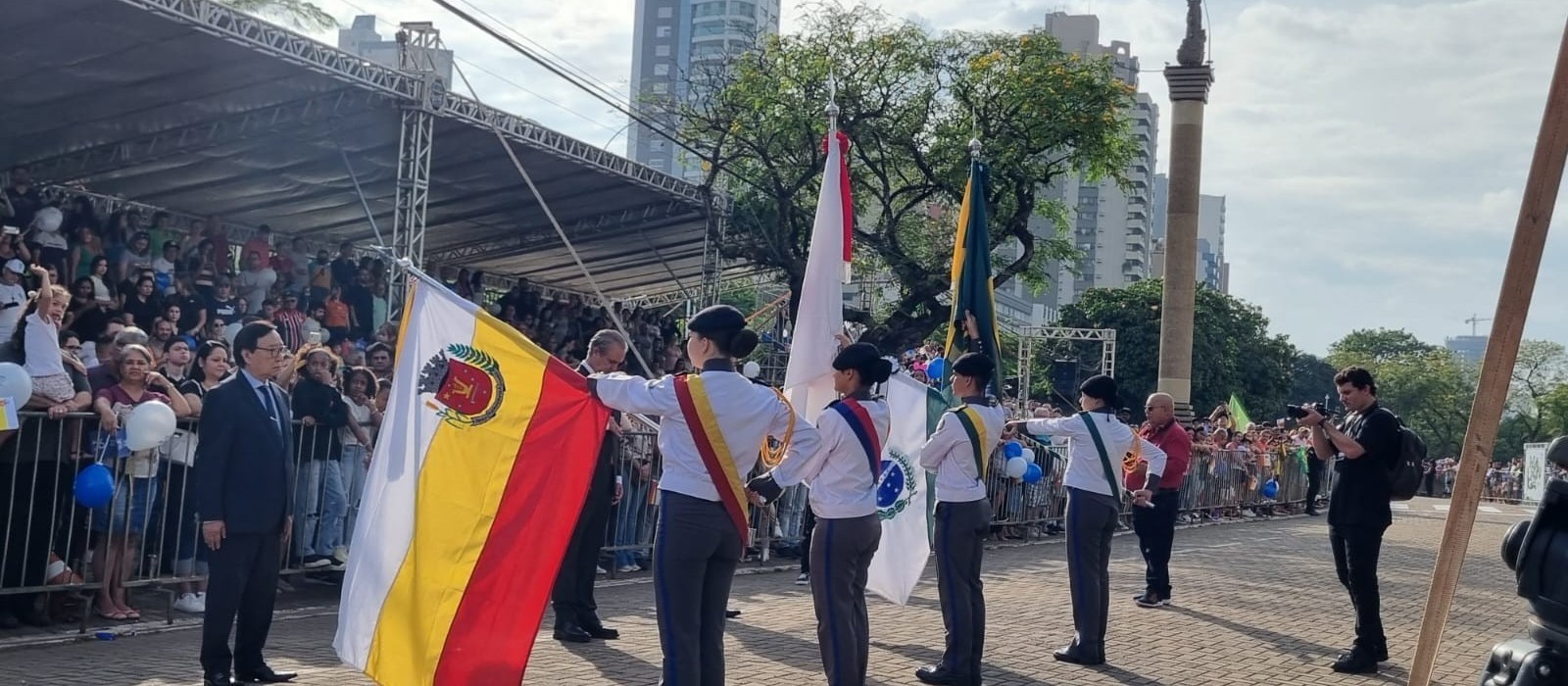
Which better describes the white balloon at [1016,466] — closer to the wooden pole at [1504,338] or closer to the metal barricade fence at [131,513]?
the metal barricade fence at [131,513]

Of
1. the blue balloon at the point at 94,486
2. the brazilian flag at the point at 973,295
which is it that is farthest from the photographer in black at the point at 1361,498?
the blue balloon at the point at 94,486

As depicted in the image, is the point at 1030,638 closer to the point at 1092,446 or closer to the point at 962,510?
the point at 1092,446

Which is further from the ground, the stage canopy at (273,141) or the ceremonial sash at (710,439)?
the stage canopy at (273,141)

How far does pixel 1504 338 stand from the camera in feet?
12.5

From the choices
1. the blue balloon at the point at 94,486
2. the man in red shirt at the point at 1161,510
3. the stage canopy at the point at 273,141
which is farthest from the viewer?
the stage canopy at the point at 273,141

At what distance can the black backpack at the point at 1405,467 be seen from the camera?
876cm

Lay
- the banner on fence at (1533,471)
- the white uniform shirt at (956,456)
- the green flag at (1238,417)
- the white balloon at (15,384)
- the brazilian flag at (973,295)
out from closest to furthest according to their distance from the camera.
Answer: the white balloon at (15,384), the white uniform shirt at (956,456), the brazilian flag at (973,295), the green flag at (1238,417), the banner on fence at (1533,471)

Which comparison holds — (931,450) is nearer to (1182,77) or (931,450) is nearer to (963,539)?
(963,539)

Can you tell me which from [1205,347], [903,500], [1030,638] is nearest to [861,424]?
[903,500]

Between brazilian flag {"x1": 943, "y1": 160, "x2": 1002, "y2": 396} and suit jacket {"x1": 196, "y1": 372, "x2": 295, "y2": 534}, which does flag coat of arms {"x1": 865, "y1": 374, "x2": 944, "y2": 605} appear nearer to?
brazilian flag {"x1": 943, "y1": 160, "x2": 1002, "y2": 396}

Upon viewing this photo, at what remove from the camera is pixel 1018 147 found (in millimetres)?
28078

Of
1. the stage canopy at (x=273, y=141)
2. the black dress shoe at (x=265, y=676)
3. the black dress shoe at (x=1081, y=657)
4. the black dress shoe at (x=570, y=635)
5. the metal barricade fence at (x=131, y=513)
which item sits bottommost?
the black dress shoe at (x=265, y=676)

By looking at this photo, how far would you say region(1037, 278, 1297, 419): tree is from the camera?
58312 mm

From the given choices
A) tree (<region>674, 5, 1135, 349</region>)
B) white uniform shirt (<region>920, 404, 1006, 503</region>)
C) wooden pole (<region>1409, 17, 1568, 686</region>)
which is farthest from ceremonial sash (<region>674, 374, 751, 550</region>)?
tree (<region>674, 5, 1135, 349</region>)
